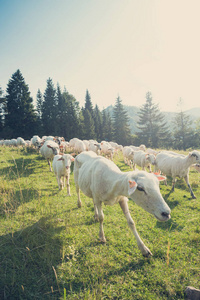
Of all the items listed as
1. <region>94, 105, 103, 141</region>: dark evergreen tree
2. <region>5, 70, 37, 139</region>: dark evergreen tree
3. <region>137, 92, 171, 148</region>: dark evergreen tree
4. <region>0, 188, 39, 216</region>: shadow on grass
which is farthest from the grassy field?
<region>94, 105, 103, 141</region>: dark evergreen tree

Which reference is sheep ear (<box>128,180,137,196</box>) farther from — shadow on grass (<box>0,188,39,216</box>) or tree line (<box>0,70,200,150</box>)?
tree line (<box>0,70,200,150</box>)

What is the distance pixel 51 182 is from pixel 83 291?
264 inches

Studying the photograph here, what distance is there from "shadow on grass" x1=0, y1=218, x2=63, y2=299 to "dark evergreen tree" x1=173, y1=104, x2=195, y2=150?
46.5 meters

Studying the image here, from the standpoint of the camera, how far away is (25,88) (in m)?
41.7

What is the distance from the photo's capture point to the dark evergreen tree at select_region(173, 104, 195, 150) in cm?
4241

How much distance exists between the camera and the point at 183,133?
43.0 metres

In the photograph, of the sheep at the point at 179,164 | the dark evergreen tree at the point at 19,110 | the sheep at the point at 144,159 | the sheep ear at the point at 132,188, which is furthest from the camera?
the dark evergreen tree at the point at 19,110

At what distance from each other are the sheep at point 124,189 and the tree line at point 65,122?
4015cm

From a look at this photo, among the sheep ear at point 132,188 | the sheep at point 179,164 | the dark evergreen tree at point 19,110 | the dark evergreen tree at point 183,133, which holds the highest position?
the dark evergreen tree at point 19,110

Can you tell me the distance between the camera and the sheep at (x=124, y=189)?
249cm

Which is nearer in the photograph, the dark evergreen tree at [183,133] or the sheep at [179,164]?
the sheep at [179,164]

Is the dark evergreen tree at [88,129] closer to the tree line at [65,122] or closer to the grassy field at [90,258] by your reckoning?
the tree line at [65,122]

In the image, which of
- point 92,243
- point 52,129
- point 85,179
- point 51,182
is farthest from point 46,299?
point 52,129

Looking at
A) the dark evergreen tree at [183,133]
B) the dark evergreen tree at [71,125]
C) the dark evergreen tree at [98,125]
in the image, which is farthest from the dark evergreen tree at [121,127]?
the dark evergreen tree at [183,133]
